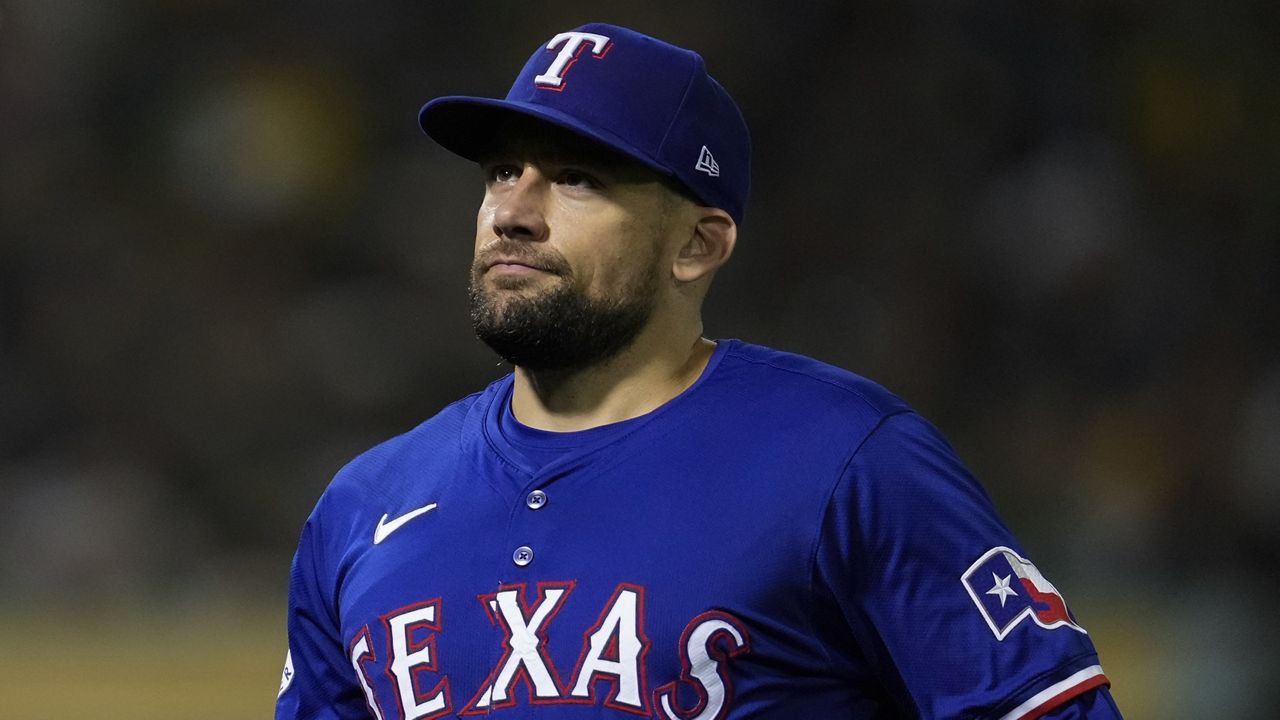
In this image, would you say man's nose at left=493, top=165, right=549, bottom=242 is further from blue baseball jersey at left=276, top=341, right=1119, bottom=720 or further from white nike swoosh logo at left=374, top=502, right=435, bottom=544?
white nike swoosh logo at left=374, top=502, right=435, bottom=544

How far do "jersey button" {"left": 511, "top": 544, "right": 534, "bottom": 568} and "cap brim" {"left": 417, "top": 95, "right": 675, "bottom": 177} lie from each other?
0.51m

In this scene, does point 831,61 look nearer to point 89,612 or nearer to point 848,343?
point 848,343

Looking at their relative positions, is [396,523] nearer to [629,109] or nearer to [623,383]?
[623,383]

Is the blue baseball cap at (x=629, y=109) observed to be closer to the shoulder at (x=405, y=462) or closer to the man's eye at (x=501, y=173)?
the man's eye at (x=501, y=173)

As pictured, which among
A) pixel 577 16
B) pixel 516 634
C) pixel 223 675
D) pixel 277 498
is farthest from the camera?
pixel 577 16

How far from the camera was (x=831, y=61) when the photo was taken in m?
6.58

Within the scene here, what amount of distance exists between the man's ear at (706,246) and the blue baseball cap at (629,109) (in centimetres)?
2

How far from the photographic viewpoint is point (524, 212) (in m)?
1.89

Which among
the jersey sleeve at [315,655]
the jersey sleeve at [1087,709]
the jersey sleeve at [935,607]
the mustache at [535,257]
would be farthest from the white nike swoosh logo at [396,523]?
the jersey sleeve at [1087,709]

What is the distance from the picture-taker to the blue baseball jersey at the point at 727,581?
1.71 metres

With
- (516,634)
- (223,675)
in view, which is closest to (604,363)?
(516,634)

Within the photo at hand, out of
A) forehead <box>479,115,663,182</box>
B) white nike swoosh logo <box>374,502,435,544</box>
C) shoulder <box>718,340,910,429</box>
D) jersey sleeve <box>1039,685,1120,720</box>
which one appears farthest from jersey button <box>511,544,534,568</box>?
jersey sleeve <box>1039,685,1120,720</box>

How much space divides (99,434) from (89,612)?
2.81ft

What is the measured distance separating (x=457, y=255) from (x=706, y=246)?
4.45m
